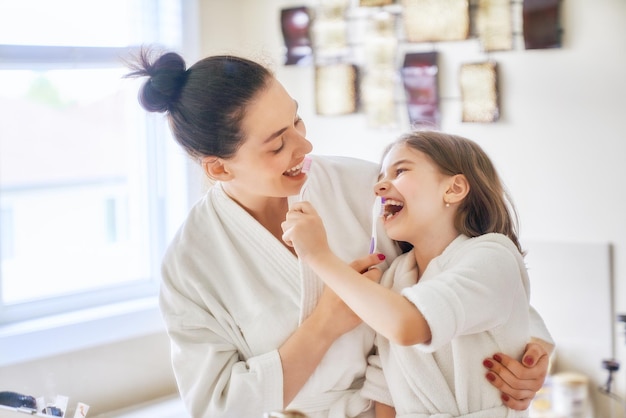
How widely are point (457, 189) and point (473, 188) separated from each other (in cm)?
3

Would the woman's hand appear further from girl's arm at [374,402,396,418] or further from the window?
the window

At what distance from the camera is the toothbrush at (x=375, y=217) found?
4.82 ft

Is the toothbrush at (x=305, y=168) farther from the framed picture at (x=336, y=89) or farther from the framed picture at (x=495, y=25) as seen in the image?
the framed picture at (x=336, y=89)

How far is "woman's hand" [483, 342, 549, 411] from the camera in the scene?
4.37 ft

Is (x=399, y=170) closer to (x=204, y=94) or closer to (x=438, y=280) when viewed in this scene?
(x=438, y=280)

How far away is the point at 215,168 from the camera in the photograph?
1.51 meters

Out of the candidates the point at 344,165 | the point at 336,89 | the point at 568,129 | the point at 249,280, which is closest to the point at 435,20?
the point at 336,89

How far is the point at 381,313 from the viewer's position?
4.00 ft

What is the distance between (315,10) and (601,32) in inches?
42.2

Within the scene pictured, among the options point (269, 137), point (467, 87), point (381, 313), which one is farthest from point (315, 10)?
point (381, 313)

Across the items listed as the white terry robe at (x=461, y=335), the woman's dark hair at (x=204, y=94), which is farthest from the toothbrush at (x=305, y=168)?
the white terry robe at (x=461, y=335)

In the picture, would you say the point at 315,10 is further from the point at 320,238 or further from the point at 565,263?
the point at 320,238

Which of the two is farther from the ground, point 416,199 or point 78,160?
point 78,160

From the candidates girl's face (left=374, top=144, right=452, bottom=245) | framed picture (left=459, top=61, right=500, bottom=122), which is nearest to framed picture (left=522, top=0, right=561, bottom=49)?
framed picture (left=459, top=61, right=500, bottom=122)
